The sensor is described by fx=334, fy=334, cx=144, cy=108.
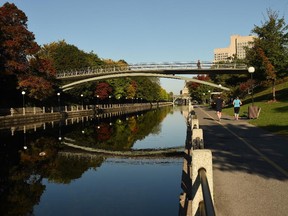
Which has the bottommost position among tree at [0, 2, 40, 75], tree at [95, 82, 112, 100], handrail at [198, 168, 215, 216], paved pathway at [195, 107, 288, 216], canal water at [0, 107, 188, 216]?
canal water at [0, 107, 188, 216]

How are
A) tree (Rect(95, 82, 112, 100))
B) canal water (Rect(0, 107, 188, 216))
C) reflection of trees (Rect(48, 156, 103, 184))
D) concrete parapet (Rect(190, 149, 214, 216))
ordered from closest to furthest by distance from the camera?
1. concrete parapet (Rect(190, 149, 214, 216))
2. canal water (Rect(0, 107, 188, 216))
3. reflection of trees (Rect(48, 156, 103, 184))
4. tree (Rect(95, 82, 112, 100))

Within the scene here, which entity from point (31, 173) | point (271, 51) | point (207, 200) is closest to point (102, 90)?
point (271, 51)

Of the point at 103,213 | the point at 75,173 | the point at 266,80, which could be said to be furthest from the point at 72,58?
the point at 103,213

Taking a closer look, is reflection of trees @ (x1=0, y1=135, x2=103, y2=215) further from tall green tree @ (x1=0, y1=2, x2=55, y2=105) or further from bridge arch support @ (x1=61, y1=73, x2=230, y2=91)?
bridge arch support @ (x1=61, y1=73, x2=230, y2=91)

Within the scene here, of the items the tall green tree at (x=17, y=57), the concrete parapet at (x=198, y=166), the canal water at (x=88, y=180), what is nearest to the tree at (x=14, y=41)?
the tall green tree at (x=17, y=57)

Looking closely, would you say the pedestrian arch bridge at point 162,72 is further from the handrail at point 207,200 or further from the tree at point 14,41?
the handrail at point 207,200

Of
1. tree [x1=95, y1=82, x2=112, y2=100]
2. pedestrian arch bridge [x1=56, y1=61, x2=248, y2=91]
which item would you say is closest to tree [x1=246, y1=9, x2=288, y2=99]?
pedestrian arch bridge [x1=56, y1=61, x2=248, y2=91]

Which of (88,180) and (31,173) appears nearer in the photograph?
(88,180)

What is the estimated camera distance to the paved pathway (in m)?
5.72

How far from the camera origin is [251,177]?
769 centimetres

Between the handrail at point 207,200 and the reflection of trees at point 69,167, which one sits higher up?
the handrail at point 207,200

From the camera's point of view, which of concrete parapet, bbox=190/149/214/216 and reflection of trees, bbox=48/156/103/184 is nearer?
concrete parapet, bbox=190/149/214/216

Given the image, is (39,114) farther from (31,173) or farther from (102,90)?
(31,173)

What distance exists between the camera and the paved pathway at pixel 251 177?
5723 millimetres
